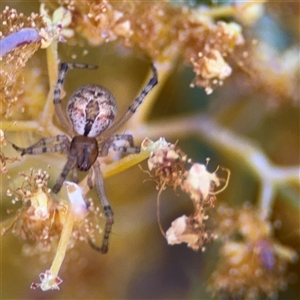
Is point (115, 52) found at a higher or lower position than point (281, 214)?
higher

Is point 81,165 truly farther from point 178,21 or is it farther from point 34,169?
point 178,21

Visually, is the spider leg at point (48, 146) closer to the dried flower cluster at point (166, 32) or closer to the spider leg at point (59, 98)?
the spider leg at point (59, 98)

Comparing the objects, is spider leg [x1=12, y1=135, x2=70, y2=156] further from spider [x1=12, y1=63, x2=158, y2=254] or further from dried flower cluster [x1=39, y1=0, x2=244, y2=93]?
dried flower cluster [x1=39, y1=0, x2=244, y2=93]

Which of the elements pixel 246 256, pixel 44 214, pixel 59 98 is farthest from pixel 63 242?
pixel 246 256

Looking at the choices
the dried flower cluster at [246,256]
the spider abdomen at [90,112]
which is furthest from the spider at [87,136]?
the dried flower cluster at [246,256]

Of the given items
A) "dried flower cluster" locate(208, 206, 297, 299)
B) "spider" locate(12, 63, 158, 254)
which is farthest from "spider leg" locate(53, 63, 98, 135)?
"dried flower cluster" locate(208, 206, 297, 299)

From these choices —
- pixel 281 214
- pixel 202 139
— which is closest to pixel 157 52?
pixel 202 139

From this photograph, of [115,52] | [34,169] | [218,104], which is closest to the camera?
[34,169]
